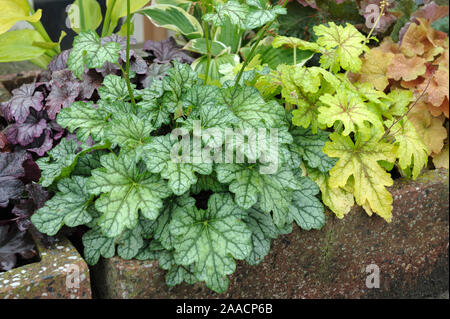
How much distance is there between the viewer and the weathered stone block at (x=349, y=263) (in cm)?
110

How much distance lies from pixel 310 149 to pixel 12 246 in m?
0.83

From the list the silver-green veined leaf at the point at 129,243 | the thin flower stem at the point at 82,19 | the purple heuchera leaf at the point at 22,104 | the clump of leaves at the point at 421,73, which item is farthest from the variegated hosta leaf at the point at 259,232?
the thin flower stem at the point at 82,19

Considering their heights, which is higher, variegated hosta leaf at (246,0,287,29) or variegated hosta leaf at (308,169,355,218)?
variegated hosta leaf at (246,0,287,29)

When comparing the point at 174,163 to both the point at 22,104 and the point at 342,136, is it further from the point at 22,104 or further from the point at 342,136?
the point at 22,104

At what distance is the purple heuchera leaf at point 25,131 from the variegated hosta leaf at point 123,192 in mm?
459

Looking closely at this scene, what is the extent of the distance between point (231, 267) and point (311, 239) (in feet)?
1.09

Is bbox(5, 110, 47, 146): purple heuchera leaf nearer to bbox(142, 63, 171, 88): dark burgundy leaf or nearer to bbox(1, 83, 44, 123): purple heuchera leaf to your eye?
bbox(1, 83, 44, 123): purple heuchera leaf

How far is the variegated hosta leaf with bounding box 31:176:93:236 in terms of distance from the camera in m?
1.06

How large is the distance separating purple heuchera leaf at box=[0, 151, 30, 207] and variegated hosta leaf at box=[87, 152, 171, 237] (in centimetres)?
24

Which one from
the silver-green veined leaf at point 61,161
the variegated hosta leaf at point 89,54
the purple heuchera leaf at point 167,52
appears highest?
the variegated hosta leaf at point 89,54

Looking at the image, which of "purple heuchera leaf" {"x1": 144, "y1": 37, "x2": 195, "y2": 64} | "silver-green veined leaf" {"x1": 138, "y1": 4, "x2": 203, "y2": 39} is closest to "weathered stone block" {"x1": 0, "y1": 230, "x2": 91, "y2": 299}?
"purple heuchera leaf" {"x1": 144, "y1": 37, "x2": 195, "y2": 64}

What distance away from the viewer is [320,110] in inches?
46.3

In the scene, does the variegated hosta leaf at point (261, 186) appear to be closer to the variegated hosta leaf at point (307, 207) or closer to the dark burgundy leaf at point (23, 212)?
the variegated hosta leaf at point (307, 207)
